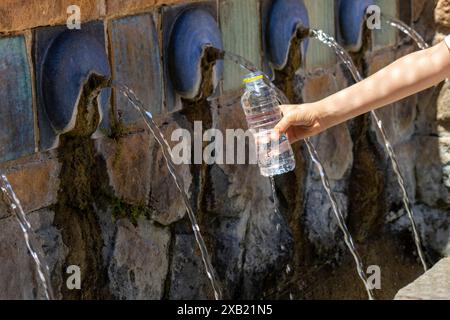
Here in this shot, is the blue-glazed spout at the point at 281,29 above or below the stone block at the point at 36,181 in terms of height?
above

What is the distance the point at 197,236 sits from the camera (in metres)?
4.28

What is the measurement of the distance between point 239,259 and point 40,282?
1.19 metres

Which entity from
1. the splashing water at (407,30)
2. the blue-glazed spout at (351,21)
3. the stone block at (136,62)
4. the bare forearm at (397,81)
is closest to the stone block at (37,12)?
the stone block at (136,62)

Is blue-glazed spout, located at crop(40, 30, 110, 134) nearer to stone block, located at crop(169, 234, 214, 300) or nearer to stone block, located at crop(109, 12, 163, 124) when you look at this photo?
stone block, located at crop(109, 12, 163, 124)

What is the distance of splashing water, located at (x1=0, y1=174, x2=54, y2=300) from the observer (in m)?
3.46

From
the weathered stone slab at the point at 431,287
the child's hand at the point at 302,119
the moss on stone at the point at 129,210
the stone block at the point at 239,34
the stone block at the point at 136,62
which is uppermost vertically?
the stone block at the point at 239,34

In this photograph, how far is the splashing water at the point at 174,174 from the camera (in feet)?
12.8

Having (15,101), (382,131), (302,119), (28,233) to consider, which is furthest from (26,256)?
(382,131)

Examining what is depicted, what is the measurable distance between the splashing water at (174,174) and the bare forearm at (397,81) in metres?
1.01

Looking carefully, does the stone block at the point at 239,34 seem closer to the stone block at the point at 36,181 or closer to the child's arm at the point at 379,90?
the stone block at the point at 36,181

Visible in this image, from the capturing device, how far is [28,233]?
3.53 meters

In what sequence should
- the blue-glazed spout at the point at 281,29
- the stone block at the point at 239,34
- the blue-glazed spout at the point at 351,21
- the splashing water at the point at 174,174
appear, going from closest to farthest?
the splashing water at the point at 174,174 → the stone block at the point at 239,34 → the blue-glazed spout at the point at 281,29 → the blue-glazed spout at the point at 351,21

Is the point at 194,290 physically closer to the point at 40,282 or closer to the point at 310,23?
the point at 40,282

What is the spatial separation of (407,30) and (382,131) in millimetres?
509
